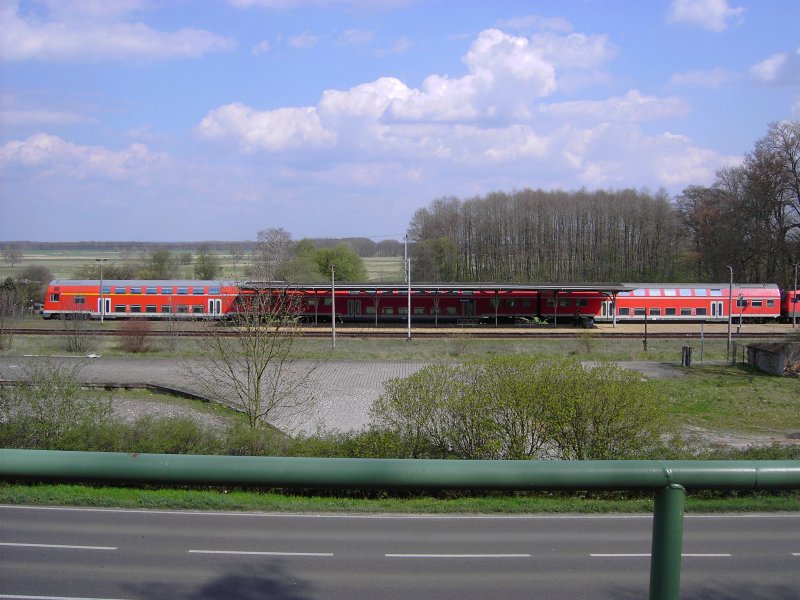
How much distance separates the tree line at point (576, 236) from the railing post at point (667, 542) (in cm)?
7987

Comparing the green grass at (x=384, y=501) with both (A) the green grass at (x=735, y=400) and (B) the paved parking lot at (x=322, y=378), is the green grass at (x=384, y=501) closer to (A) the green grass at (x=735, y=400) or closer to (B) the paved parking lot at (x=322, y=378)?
(B) the paved parking lot at (x=322, y=378)

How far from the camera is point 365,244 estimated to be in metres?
149

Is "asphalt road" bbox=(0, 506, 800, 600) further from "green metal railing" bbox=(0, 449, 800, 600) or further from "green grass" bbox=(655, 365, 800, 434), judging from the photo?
"green grass" bbox=(655, 365, 800, 434)

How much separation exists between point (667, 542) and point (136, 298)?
5472 centimetres

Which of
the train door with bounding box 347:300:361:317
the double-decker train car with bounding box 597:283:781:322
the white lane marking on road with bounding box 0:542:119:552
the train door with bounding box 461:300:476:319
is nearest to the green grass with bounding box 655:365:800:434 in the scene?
the double-decker train car with bounding box 597:283:781:322

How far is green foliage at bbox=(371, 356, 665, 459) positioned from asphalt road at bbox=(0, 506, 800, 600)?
10431mm

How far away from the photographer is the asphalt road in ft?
8.04

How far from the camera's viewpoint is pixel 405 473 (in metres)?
1.89

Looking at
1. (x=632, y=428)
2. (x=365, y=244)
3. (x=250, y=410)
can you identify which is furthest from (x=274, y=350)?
(x=365, y=244)

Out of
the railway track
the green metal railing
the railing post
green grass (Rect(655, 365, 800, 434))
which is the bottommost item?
green grass (Rect(655, 365, 800, 434))

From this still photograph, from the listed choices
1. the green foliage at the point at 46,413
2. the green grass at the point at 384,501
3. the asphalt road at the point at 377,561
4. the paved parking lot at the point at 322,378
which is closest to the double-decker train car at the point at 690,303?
the paved parking lot at the point at 322,378

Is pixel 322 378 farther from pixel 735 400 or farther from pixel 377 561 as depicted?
pixel 377 561

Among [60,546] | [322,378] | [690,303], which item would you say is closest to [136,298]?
[322,378]

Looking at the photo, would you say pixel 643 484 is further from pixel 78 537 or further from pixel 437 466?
→ pixel 78 537
